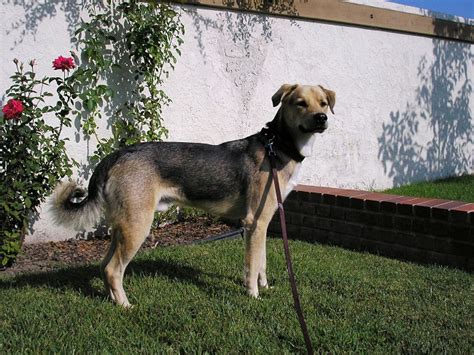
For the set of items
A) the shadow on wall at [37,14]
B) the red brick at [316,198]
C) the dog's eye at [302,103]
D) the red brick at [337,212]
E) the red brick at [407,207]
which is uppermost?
the shadow on wall at [37,14]

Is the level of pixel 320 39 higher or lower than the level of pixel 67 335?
higher

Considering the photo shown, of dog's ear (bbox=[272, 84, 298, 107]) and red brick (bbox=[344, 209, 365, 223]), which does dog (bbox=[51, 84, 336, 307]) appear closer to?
dog's ear (bbox=[272, 84, 298, 107])

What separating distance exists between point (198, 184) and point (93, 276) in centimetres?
136

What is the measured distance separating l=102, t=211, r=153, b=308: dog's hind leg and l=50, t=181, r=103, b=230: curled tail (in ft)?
0.72

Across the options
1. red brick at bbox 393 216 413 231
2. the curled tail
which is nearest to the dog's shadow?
the curled tail

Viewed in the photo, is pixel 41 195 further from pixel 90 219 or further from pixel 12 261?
pixel 90 219

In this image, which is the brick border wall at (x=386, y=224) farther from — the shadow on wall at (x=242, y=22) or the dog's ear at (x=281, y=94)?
the shadow on wall at (x=242, y=22)

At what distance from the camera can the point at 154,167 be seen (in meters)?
4.10

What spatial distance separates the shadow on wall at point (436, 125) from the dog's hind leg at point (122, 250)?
642cm

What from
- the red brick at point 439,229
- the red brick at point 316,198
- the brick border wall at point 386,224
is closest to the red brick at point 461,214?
the brick border wall at point 386,224

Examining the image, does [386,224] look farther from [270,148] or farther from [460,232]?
[270,148]

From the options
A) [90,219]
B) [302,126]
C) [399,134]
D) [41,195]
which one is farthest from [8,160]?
[399,134]

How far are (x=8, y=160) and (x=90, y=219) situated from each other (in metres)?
1.41

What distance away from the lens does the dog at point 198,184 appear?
3973 mm
